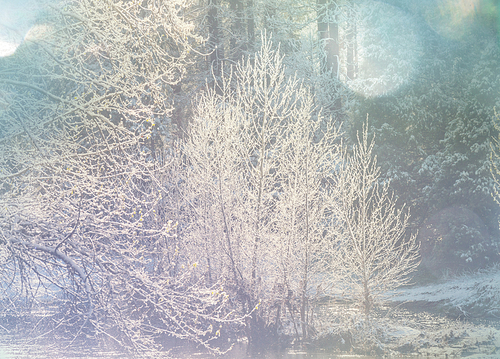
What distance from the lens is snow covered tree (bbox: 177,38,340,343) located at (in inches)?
306

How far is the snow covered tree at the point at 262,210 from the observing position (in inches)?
306

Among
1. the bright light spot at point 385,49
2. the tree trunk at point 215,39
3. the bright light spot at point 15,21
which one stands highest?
the tree trunk at point 215,39

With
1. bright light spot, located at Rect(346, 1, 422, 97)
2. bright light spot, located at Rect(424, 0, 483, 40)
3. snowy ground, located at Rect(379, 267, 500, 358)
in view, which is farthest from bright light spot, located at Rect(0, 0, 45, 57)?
bright light spot, located at Rect(424, 0, 483, 40)

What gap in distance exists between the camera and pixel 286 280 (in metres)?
8.10

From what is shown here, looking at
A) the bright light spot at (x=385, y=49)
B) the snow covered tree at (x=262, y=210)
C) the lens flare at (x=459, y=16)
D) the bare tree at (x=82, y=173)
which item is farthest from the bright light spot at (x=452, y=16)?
the bare tree at (x=82, y=173)

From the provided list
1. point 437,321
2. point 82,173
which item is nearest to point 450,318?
point 437,321

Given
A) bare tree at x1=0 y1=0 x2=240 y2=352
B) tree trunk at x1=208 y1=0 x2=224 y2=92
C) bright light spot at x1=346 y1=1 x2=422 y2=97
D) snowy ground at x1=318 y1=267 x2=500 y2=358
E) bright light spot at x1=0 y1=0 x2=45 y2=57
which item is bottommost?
snowy ground at x1=318 y1=267 x2=500 y2=358

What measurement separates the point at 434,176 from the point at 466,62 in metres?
3.23

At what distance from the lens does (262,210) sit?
7820 millimetres

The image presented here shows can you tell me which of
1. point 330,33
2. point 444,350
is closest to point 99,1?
point 444,350

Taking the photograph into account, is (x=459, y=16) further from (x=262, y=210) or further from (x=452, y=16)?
(x=262, y=210)

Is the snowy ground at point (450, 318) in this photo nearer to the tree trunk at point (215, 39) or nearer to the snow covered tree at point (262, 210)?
the snow covered tree at point (262, 210)

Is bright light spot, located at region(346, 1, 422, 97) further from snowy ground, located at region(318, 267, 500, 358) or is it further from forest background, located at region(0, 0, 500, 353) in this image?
snowy ground, located at region(318, 267, 500, 358)

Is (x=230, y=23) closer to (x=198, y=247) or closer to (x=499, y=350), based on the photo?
(x=198, y=247)
